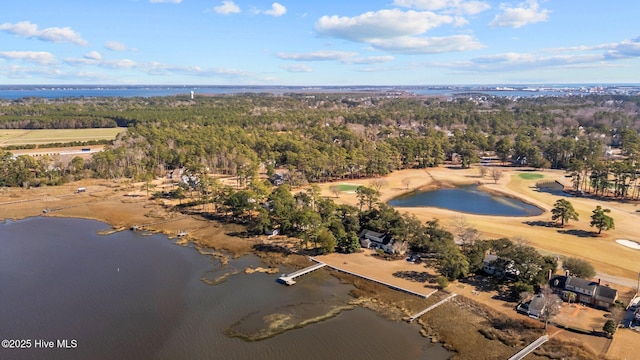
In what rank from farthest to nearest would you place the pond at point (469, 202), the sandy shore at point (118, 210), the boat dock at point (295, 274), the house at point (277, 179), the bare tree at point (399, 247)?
the house at point (277, 179)
the pond at point (469, 202)
the sandy shore at point (118, 210)
the bare tree at point (399, 247)
the boat dock at point (295, 274)

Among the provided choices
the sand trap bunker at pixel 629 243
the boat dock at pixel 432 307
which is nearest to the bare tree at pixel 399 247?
the boat dock at pixel 432 307

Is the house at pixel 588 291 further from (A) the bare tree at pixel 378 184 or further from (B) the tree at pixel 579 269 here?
(A) the bare tree at pixel 378 184

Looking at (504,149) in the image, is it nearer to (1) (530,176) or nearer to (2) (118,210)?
(1) (530,176)

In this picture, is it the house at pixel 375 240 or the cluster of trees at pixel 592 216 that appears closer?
the house at pixel 375 240

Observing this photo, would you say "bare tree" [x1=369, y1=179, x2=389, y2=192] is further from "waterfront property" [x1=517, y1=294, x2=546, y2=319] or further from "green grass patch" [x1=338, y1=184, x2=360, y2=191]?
"waterfront property" [x1=517, y1=294, x2=546, y2=319]

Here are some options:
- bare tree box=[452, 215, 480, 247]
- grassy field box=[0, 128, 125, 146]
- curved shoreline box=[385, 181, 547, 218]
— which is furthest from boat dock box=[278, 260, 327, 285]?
grassy field box=[0, 128, 125, 146]

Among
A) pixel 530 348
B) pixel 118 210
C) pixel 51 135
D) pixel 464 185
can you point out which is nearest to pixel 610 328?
pixel 530 348
